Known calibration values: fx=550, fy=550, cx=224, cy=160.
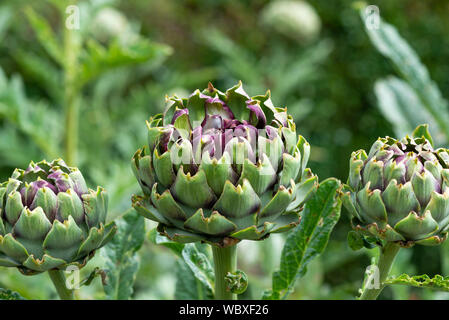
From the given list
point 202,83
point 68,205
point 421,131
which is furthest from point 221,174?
point 202,83

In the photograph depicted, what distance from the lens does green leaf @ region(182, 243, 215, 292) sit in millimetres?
458

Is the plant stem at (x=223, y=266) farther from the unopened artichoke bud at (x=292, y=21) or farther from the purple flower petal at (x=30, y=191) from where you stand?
the unopened artichoke bud at (x=292, y=21)

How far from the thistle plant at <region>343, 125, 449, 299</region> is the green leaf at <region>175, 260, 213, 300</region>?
192 millimetres

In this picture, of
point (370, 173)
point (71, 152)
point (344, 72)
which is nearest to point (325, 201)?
point (370, 173)

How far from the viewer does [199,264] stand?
1.53ft

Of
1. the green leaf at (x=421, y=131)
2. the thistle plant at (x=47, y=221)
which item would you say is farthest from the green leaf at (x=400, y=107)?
the thistle plant at (x=47, y=221)

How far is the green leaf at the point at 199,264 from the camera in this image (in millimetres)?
458

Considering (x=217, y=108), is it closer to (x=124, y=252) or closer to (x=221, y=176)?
(x=221, y=176)

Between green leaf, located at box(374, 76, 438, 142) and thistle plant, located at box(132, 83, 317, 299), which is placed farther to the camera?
green leaf, located at box(374, 76, 438, 142)

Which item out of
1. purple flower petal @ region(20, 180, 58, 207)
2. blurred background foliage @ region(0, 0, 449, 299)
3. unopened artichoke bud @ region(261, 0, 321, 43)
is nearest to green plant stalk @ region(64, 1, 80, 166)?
blurred background foliage @ region(0, 0, 449, 299)

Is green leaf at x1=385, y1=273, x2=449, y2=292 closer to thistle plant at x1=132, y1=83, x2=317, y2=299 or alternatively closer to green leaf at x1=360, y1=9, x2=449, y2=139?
thistle plant at x1=132, y1=83, x2=317, y2=299

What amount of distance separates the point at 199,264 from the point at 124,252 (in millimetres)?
82

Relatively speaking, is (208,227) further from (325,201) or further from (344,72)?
(344,72)

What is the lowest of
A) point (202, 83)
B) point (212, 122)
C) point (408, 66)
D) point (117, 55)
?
point (212, 122)
